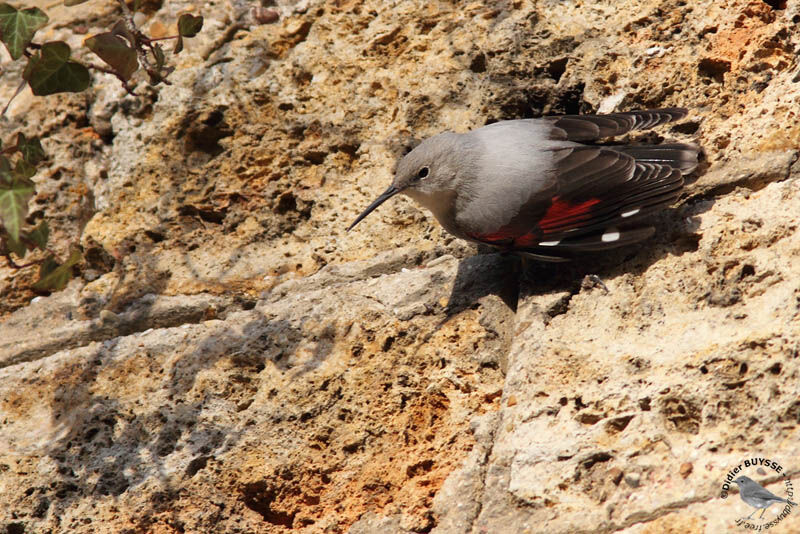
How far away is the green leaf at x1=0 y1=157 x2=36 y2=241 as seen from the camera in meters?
2.54

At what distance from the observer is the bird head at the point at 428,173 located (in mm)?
2992

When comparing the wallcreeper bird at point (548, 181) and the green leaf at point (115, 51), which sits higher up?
the green leaf at point (115, 51)

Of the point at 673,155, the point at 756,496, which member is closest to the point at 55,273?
the point at 673,155

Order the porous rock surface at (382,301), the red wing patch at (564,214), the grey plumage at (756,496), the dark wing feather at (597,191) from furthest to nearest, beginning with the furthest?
the red wing patch at (564,214) → the dark wing feather at (597,191) → the porous rock surface at (382,301) → the grey plumage at (756,496)

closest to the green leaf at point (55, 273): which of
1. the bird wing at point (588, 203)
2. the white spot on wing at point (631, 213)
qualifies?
the bird wing at point (588, 203)

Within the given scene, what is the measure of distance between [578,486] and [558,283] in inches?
34.3

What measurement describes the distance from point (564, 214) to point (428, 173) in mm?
492

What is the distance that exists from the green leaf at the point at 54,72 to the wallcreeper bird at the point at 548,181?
1.09 meters

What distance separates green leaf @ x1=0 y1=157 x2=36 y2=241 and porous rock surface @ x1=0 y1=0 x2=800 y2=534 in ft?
1.94

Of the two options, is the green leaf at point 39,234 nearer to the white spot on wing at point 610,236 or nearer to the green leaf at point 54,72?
the green leaf at point 54,72

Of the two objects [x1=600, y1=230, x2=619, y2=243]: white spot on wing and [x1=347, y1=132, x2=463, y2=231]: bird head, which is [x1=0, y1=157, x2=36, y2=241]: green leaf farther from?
[x1=600, y1=230, x2=619, y2=243]: white spot on wing

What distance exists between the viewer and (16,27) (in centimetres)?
283

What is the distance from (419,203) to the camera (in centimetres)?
315

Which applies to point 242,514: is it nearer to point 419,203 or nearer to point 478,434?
point 478,434
